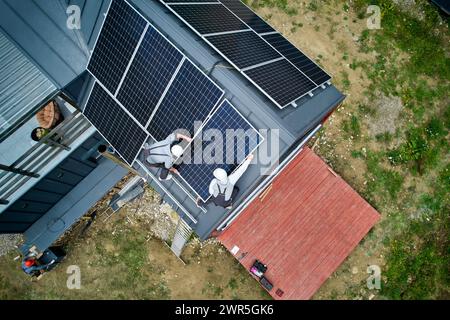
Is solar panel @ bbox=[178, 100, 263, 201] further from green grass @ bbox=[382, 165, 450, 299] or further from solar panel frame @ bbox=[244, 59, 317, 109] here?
green grass @ bbox=[382, 165, 450, 299]

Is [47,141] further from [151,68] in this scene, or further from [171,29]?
[171,29]

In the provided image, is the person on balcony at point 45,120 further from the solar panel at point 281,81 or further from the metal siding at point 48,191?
the solar panel at point 281,81

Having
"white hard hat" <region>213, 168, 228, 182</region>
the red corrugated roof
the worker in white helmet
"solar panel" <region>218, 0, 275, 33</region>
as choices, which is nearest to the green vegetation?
the red corrugated roof

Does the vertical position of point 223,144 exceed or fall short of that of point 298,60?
it exceeds it

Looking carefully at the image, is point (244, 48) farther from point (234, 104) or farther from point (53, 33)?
point (53, 33)

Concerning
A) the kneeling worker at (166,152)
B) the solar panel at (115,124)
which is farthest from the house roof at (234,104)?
the solar panel at (115,124)

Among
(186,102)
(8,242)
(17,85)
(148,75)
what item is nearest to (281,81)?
(186,102)
